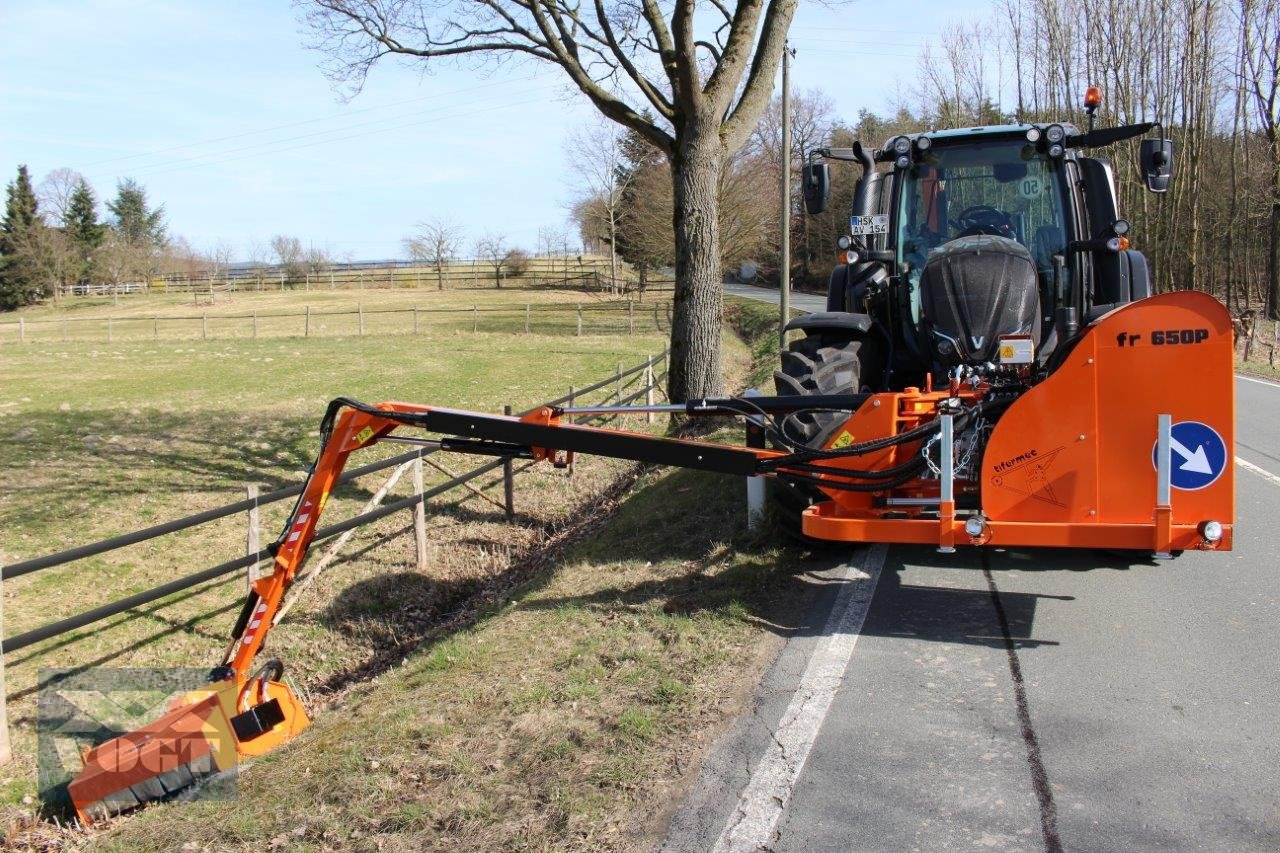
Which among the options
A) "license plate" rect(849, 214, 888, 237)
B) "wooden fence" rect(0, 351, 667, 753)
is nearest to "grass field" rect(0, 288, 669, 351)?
"wooden fence" rect(0, 351, 667, 753)

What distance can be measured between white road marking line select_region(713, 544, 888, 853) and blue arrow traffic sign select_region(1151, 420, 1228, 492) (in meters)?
1.81

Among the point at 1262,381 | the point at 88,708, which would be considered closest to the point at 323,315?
the point at 1262,381

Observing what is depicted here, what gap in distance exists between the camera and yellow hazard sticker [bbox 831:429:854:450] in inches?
212

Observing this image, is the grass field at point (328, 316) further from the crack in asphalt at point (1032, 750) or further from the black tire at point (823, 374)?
the crack in asphalt at point (1032, 750)

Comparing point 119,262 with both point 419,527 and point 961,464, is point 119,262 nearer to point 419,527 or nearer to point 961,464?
point 419,527

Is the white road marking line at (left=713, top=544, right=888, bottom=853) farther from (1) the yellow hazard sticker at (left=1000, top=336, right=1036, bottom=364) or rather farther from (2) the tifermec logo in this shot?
(2) the tifermec logo

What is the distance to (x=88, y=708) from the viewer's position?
6.31 meters

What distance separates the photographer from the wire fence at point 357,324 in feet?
119

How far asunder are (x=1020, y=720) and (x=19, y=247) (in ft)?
225

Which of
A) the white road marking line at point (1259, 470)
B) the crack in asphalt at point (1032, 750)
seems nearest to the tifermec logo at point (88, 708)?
the crack in asphalt at point (1032, 750)

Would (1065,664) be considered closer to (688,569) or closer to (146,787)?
(688,569)

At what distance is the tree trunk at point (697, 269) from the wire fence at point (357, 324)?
22.7m

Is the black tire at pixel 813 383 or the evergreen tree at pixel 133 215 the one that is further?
the evergreen tree at pixel 133 215

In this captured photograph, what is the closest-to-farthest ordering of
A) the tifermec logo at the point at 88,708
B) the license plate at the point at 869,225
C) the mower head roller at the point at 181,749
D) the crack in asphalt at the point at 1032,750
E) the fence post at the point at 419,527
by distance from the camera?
1. the crack in asphalt at the point at 1032,750
2. the mower head roller at the point at 181,749
3. the tifermec logo at the point at 88,708
4. the license plate at the point at 869,225
5. the fence post at the point at 419,527
